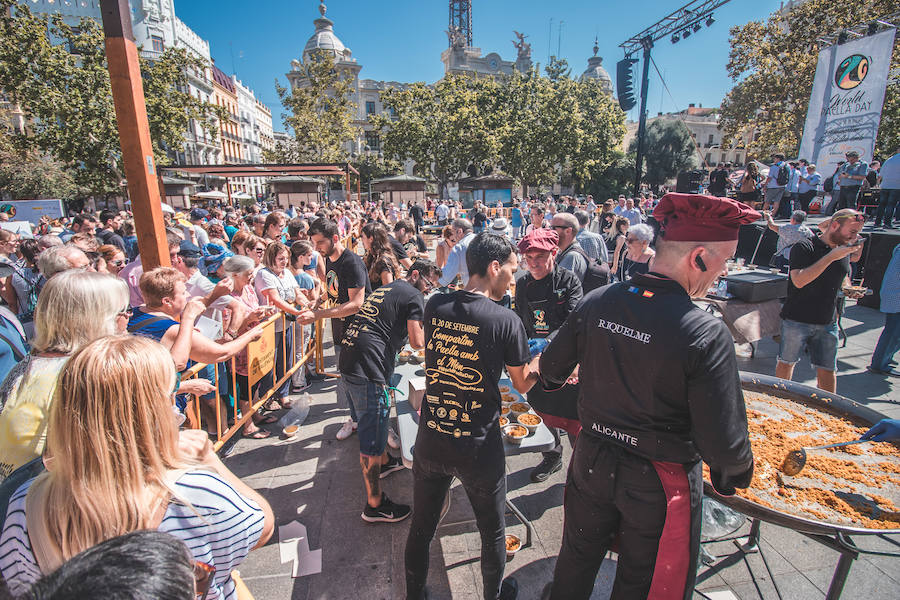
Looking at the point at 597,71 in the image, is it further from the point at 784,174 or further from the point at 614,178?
the point at 784,174

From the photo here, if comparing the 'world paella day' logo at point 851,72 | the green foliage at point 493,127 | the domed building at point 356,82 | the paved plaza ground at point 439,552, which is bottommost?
the paved plaza ground at point 439,552

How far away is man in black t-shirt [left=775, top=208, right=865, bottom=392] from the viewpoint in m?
3.82

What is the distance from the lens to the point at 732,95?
27219 millimetres

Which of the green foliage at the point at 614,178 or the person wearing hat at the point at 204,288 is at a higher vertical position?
the green foliage at the point at 614,178

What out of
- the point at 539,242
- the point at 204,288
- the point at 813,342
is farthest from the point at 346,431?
the point at 813,342

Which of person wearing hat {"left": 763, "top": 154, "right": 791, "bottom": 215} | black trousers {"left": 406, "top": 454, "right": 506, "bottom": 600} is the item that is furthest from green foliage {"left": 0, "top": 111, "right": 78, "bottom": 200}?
person wearing hat {"left": 763, "top": 154, "right": 791, "bottom": 215}

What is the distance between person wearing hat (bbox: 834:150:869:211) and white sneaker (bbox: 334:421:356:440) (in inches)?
554

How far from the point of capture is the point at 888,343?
5.44 m

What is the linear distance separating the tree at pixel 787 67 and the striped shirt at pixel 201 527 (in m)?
29.2

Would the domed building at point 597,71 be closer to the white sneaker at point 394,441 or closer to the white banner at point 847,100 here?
the white banner at point 847,100

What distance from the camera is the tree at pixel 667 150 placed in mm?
42975

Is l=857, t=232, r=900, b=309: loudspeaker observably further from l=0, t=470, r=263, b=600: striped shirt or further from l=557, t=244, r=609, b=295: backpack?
l=0, t=470, r=263, b=600: striped shirt

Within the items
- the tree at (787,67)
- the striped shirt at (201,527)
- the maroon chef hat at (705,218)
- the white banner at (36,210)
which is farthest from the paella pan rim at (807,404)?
the tree at (787,67)

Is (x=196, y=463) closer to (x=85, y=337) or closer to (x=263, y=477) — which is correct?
(x=85, y=337)
